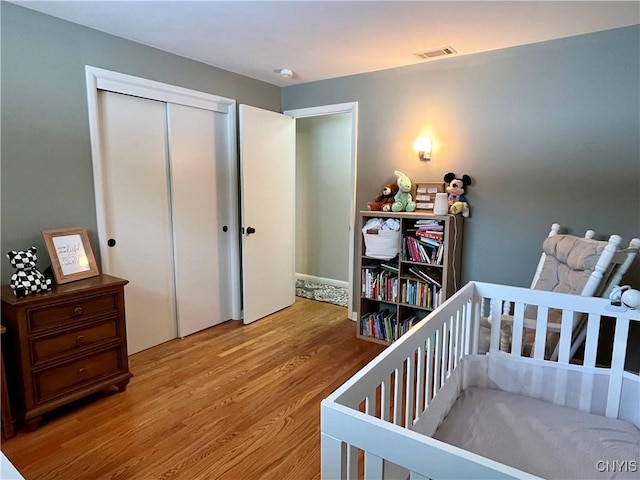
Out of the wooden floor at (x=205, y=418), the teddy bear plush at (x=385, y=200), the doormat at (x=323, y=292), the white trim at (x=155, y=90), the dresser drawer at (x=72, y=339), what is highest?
the white trim at (x=155, y=90)

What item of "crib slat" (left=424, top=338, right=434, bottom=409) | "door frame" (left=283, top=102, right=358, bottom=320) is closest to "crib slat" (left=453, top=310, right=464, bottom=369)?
"crib slat" (left=424, top=338, right=434, bottom=409)

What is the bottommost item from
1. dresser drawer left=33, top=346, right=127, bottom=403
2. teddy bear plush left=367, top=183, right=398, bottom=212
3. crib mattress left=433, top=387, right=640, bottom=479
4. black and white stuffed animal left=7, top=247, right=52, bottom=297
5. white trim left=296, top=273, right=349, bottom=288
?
white trim left=296, top=273, right=349, bottom=288

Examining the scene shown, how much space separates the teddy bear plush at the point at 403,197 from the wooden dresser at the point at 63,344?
2.07m

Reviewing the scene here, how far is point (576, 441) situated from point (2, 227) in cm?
292

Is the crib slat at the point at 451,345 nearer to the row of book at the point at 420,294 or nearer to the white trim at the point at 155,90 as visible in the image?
the row of book at the point at 420,294

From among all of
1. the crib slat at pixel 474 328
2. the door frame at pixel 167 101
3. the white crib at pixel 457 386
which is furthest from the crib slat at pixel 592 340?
the door frame at pixel 167 101

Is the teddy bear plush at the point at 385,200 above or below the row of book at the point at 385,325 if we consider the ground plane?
above

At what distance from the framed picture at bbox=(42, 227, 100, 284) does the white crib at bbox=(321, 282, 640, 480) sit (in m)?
1.89

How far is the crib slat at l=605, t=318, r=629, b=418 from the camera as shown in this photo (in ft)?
5.26

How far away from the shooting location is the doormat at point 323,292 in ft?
14.5

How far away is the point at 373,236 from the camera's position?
10.4 ft

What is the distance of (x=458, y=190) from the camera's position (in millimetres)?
3014

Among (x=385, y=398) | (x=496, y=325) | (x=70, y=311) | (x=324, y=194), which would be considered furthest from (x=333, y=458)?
(x=324, y=194)

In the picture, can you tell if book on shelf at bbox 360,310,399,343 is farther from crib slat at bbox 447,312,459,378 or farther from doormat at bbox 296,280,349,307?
crib slat at bbox 447,312,459,378
